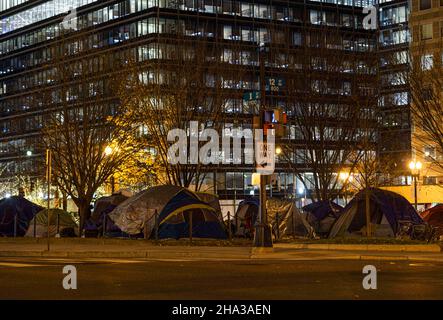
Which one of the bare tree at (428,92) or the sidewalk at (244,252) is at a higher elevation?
the bare tree at (428,92)

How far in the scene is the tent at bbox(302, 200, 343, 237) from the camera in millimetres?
40844

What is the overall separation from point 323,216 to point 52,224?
14.0m

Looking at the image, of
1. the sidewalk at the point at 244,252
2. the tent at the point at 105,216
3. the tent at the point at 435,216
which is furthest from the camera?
the tent at the point at 435,216

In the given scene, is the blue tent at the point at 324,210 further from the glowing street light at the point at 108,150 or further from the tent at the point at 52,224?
the tent at the point at 52,224

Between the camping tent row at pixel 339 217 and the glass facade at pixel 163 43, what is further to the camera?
the glass facade at pixel 163 43

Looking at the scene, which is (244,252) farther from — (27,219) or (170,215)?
(27,219)

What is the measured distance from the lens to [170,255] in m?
26.6

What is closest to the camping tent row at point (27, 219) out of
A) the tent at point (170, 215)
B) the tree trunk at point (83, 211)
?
the tree trunk at point (83, 211)

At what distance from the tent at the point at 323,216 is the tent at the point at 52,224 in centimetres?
1221

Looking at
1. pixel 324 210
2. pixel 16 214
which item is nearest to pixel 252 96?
pixel 324 210

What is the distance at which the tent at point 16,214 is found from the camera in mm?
42031

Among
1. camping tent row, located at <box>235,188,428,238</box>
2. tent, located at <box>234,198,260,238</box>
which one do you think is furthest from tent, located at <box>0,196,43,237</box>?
camping tent row, located at <box>235,188,428,238</box>

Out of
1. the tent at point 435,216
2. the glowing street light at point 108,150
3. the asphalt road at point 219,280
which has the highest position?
the glowing street light at point 108,150

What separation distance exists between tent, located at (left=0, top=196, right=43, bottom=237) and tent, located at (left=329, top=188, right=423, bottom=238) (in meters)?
16.4
